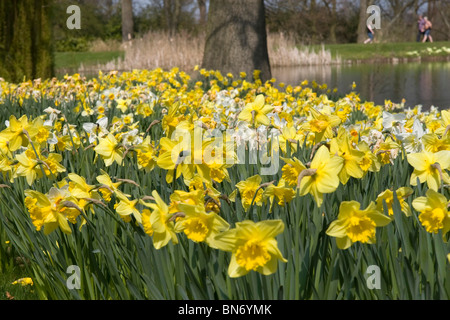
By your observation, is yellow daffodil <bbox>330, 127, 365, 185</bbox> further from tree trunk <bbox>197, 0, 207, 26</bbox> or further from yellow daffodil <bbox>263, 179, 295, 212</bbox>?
tree trunk <bbox>197, 0, 207, 26</bbox>

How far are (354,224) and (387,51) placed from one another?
23766 mm

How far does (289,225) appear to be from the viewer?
1.61m

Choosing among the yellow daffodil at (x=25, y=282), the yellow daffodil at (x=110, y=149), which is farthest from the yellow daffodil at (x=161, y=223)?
the yellow daffodil at (x=25, y=282)

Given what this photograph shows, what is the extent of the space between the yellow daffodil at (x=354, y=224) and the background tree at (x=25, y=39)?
26.8 feet

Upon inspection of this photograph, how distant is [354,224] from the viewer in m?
1.30

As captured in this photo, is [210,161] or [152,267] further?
[210,161]

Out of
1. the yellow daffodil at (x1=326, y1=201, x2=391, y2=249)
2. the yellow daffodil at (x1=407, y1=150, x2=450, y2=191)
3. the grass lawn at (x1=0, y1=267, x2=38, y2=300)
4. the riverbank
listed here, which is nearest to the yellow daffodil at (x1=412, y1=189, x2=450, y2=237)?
the yellow daffodil at (x1=326, y1=201, x2=391, y2=249)

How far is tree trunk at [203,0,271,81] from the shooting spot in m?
7.96

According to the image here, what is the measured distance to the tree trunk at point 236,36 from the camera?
7.96m

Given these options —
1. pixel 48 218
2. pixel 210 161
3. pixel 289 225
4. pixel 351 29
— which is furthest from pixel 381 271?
pixel 351 29

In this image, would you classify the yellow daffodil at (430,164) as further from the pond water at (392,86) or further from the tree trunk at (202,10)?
the tree trunk at (202,10)
